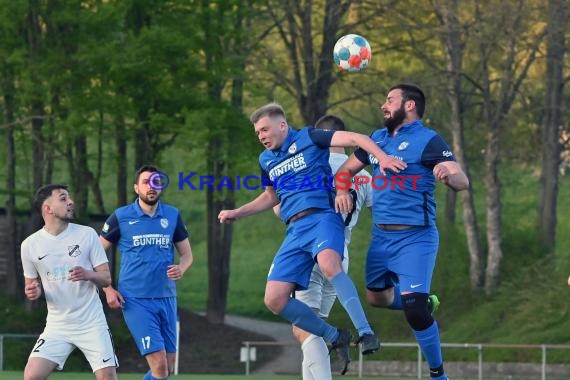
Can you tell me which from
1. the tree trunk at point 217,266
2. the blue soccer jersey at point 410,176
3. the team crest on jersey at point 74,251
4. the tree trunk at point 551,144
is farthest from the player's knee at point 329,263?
the tree trunk at point 217,266

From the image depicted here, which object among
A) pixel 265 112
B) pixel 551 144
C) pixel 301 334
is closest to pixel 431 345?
pixel 301 334

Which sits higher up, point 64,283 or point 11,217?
point 11,217

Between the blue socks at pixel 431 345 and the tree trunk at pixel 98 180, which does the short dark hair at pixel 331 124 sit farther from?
the tree trunk at pixel 98 180

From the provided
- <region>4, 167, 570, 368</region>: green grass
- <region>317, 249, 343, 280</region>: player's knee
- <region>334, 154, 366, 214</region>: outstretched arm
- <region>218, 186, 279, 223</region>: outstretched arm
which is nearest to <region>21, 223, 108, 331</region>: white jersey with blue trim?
<region>218, 186, 279, 223</region>: outstretched arm

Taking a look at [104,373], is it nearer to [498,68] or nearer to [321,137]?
[321,137]

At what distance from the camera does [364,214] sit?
3709 cm

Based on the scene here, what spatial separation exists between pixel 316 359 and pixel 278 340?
21.7 metres

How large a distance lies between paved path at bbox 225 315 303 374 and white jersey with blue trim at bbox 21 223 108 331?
14.6 meters

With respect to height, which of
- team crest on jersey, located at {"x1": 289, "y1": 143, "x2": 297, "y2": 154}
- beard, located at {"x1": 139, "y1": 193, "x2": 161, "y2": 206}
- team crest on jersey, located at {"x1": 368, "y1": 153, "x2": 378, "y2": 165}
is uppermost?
team crest on jersey, located at {"x1": 289, "y1": 143, "x2": 297, "y2": 154}

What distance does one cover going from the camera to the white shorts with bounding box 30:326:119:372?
1098 centimetres

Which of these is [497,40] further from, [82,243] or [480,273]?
[82,243]

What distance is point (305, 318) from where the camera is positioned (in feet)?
34.8

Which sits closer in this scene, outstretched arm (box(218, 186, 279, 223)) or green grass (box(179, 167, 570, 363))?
outstretched arm (box(218, 186, 279, 223))

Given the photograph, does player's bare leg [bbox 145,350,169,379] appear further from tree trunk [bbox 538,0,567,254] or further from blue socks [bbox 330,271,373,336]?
tree trunk [bbox 538,0,567,254]
